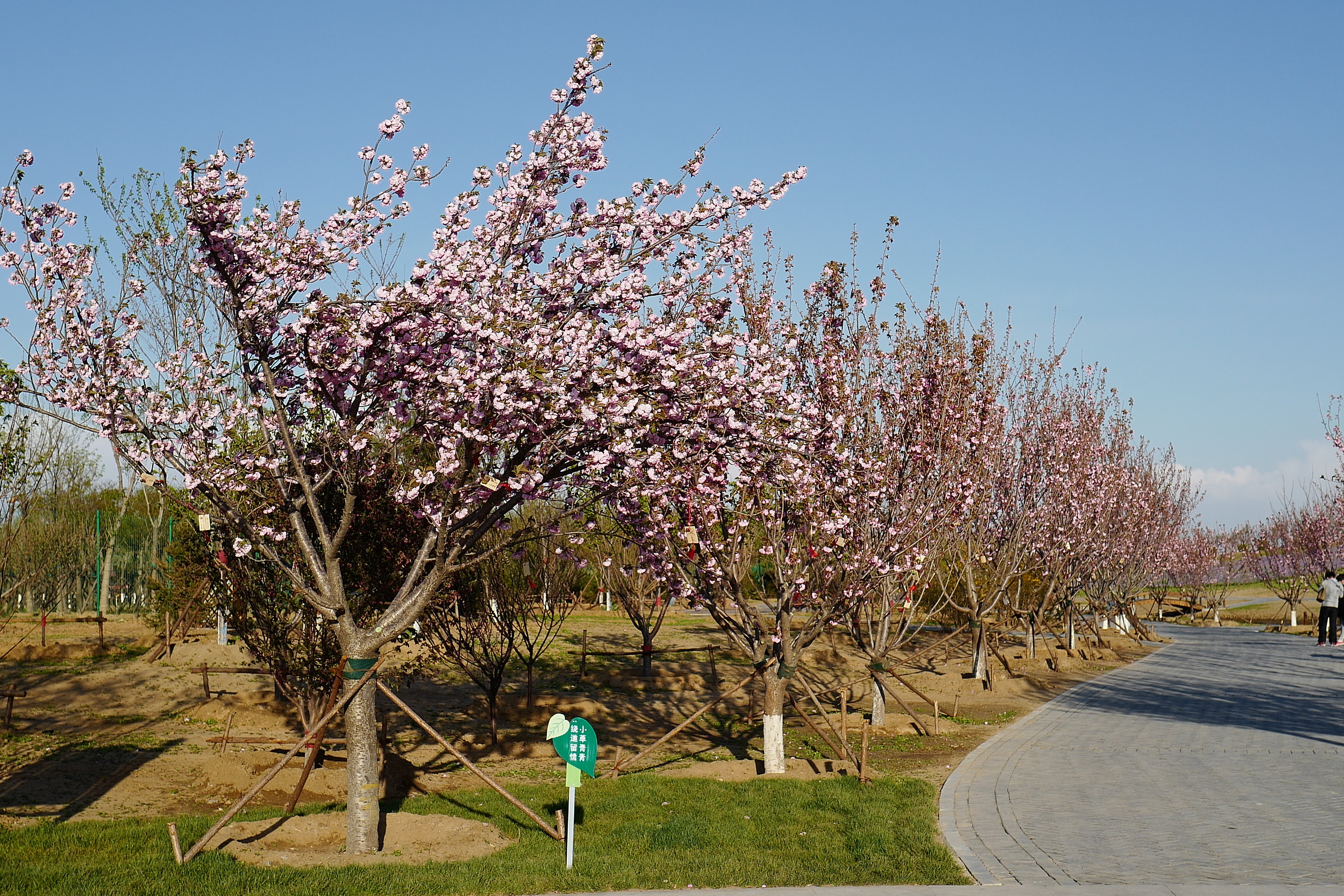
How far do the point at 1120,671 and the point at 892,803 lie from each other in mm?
16357

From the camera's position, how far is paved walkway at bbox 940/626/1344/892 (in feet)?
24.5

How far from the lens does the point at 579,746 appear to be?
8.34 metres

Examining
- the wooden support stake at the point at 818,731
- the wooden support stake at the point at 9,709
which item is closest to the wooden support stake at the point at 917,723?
the wooden support stake at the point at 818,731

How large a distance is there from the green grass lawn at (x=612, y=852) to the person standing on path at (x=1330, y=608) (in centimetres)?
2313

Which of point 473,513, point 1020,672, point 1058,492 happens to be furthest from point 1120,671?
point 473,513

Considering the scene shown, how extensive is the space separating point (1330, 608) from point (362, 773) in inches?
1145

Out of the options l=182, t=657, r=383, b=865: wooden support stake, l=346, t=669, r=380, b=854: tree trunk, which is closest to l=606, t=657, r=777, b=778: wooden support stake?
l=346, t=669, r=380, b=854: tree trunk

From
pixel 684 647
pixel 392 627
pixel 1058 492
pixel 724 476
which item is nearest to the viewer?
pixel 392 627

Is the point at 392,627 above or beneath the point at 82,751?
above

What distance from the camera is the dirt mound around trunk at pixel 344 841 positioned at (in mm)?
8133

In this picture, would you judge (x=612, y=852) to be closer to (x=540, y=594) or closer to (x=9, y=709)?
(x=9, y=709)

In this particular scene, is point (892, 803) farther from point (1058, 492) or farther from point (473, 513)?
point (1058, 492)

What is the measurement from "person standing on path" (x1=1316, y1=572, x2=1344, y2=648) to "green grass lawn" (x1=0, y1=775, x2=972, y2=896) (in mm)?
23132

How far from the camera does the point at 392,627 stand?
8.69 metres
